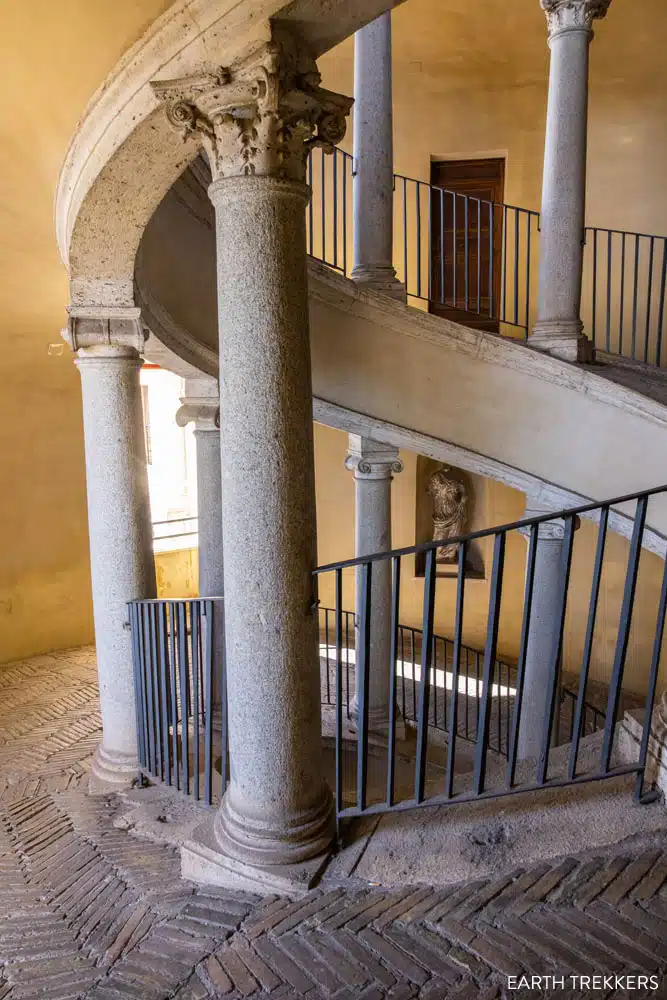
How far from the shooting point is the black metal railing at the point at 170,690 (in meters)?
4.13

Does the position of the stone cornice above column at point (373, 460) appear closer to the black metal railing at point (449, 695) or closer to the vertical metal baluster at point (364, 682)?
the black metal railing at point (449, 695)

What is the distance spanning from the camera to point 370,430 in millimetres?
5777

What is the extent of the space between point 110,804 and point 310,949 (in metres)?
2.37

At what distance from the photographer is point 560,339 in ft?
19.4

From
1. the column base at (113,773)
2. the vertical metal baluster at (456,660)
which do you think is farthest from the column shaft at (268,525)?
the column base at (113,773)

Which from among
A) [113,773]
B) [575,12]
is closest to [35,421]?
[113,773]

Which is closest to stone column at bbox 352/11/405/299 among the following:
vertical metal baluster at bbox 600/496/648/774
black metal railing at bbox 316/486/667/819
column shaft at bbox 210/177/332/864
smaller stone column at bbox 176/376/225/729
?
smaller stone column at bbox 176/376/225/729

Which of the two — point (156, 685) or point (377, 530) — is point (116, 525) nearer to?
point (156, 685)

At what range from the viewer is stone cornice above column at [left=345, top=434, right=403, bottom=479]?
691cm

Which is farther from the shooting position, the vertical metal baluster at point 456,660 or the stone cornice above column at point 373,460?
the stone cornice above column at point 373,460

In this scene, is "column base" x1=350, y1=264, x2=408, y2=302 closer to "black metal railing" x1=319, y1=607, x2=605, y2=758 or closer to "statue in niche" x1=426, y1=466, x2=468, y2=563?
"black metal railing" x1=319, y1=607, x2=605, y2=758

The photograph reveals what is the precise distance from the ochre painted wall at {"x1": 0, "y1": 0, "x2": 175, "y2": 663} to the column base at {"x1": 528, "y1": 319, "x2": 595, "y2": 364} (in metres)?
4.00

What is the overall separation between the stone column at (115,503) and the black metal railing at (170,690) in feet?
0.50

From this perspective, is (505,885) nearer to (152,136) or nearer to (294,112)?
(294,112)
